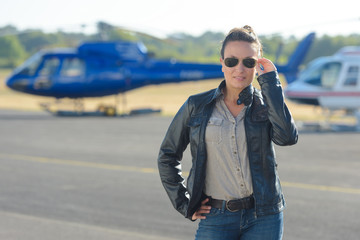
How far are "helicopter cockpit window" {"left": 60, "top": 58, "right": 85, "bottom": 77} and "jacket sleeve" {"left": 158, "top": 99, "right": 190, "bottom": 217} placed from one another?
19.9 meters

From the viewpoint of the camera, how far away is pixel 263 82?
2904 mm

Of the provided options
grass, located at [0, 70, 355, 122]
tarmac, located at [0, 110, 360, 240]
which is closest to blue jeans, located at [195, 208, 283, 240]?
tarmac, located at [0, 110, 360, 240]

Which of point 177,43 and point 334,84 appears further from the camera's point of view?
point 177,43

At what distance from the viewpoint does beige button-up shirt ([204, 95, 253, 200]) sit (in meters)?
2.95

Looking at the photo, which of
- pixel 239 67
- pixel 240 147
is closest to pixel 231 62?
pixel 239 67

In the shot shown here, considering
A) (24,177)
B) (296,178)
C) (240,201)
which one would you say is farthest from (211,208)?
(24,177)

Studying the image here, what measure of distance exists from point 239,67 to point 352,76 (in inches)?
637

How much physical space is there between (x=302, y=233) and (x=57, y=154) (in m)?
7.67

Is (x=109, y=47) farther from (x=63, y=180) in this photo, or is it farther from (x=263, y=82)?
(x=263, y=82)

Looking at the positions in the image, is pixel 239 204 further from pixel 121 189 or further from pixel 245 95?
pixel 121 189

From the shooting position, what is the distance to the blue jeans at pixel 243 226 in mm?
2920

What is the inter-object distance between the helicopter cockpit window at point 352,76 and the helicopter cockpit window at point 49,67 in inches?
469

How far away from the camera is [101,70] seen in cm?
2273

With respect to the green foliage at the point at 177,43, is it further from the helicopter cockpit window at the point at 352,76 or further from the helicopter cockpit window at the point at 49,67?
the helicopter cockpit window at the point at 352,76
